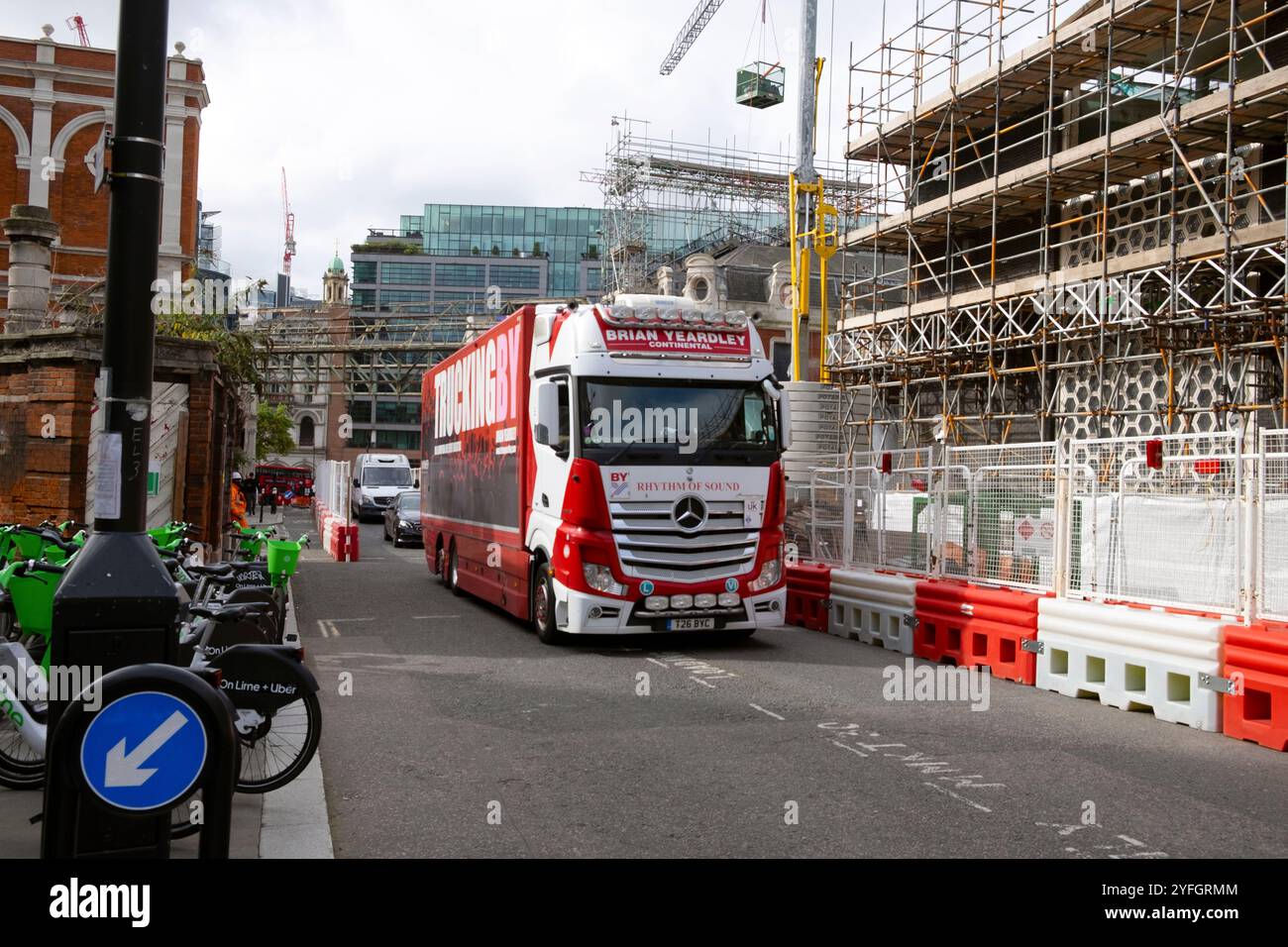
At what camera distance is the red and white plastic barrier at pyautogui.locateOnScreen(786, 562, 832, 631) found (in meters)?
14.9

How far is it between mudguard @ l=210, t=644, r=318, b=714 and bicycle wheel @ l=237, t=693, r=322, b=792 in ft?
0.76

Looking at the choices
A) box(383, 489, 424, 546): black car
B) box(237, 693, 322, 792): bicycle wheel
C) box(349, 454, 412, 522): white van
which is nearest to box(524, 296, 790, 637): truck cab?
box(237, 693, 322, 792): bicycle wheel

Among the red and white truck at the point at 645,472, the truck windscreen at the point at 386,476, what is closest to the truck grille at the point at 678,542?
the red and white truck at the point at 645,472

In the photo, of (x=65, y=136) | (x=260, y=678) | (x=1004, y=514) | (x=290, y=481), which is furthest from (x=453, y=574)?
(x=290, y=481)

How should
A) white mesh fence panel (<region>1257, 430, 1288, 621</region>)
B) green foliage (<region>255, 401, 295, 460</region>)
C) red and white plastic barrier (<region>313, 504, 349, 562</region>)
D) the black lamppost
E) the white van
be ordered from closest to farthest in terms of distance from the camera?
the black lamppost < white mesh fence panel (<region>1257, 430, 1288, 621</region>) < red and white plastic barrier (<region>313, 504, 349, 562</region>) < the white van < green foliage (<region>255, 401, 295, 460</region>)

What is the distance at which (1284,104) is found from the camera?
1898 cm

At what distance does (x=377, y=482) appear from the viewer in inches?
1786

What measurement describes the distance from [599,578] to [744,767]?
4868 mm

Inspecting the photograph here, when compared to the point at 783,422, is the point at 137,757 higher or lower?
lower

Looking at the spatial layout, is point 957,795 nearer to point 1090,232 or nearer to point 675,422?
point 675,422

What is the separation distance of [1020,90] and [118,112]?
24.7 meters

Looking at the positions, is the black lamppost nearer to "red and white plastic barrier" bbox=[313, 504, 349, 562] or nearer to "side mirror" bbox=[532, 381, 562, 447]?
"side mirror" bbox=[532, 381, 562, 447]

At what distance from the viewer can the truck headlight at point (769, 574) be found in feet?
41.3
